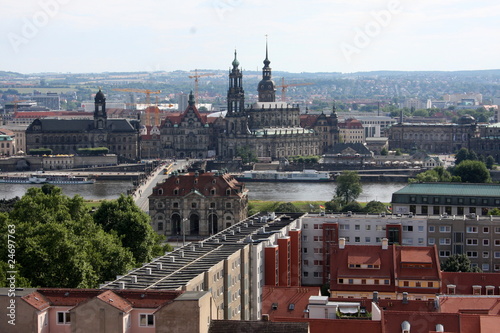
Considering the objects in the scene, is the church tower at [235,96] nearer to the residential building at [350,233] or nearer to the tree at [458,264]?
the residential building at [350,233]

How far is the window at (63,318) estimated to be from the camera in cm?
1820

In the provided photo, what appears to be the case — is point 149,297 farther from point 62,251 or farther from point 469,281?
point 469,281

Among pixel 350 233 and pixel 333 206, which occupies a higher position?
pixel 350 233

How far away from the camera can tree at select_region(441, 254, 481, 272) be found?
103ft

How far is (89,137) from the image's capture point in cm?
10319

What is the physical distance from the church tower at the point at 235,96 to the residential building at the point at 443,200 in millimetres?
58957

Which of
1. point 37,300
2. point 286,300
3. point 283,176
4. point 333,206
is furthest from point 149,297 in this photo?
point 283,176

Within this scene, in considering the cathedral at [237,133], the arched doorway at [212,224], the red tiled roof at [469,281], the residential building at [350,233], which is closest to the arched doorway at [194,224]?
the arched doorway at [212,224]

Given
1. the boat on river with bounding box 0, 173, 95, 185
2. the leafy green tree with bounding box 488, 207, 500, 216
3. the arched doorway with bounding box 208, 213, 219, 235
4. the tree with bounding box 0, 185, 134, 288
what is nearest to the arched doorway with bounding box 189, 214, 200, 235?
the arched doorway with bounding box 208, 213, 219, 235

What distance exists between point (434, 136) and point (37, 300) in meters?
99.8

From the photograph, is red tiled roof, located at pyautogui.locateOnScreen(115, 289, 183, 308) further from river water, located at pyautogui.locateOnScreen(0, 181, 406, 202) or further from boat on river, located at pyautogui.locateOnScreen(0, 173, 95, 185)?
boat on river, located at pyautogui.locateOnScreen(0, 173, 95, 185)

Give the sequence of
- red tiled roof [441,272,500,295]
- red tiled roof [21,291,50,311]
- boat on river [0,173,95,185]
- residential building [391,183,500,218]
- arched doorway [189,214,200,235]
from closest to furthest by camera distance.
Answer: red tiled roof [21,291,50,311], red tiled roof [441,272,500,295], residential building [391,183,500,218], arched doorway [189,214,200,235], boat on river [0,173,95,185]

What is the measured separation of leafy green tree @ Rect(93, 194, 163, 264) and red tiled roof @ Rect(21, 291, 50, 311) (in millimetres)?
16832

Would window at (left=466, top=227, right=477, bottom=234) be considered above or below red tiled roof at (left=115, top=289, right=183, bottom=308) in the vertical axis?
below
